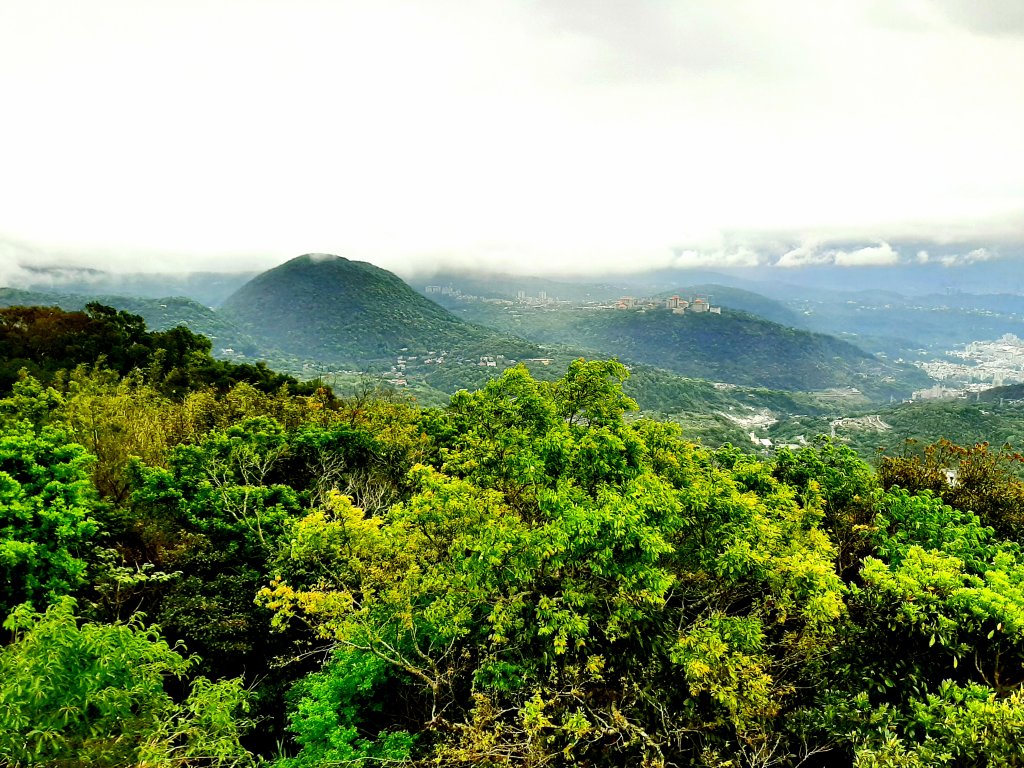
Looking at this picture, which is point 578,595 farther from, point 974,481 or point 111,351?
point 111,351

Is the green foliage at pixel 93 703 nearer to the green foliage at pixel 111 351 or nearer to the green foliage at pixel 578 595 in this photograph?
the green foliage at pixel 578 595

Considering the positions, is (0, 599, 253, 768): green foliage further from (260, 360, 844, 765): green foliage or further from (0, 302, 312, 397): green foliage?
(0, 302, 312, 397): green foliage

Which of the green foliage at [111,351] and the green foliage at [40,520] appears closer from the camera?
the green foliage at [40,520]

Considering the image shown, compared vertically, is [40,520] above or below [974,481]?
above

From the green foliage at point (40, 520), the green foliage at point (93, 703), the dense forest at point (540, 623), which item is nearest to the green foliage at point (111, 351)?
the green foliage at point (40, 520)

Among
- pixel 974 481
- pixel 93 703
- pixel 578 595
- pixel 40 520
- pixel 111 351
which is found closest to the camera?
pixel 93 703

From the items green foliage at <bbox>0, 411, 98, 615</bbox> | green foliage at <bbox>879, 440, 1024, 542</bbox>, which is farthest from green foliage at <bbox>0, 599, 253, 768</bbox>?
green foliage at <bbox>879, 440, 1024, 542</bbox>

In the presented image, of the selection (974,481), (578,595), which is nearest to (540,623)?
(578,595)
